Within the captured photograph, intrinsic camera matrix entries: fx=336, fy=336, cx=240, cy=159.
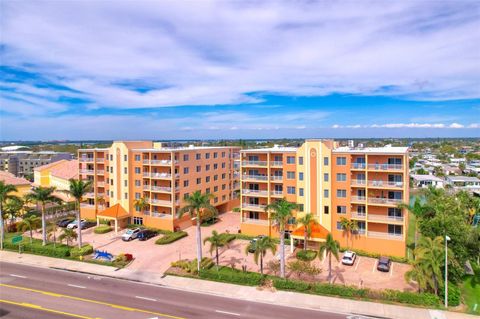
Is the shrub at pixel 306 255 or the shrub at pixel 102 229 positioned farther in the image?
the shrub at pixel 102 229

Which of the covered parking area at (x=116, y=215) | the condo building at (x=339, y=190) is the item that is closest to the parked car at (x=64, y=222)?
the covered parking area at (x=116, y=215)

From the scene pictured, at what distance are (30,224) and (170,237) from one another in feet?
74.1

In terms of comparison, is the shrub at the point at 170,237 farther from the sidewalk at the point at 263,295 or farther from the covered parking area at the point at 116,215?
the sidewalk at the point at 263,295

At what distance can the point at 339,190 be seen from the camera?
169 ft

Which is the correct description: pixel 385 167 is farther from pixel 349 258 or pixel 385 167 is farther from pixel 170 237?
pixel 170 237

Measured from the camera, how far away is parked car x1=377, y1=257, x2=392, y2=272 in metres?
42.4

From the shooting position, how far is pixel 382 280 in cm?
3997

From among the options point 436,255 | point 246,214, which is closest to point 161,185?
point 246,214

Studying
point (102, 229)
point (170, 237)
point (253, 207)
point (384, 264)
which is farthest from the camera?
point (102, 229)

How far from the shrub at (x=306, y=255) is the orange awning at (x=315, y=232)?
2269mm

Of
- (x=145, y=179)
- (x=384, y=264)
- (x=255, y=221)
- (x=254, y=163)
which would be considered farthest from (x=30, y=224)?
(x=384, y=264)

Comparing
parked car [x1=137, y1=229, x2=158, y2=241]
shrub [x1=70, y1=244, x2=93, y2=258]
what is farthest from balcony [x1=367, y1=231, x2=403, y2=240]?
shrub [x1=70, y1=244, x2=93, y2=258]

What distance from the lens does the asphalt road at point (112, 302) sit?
31.2 metres

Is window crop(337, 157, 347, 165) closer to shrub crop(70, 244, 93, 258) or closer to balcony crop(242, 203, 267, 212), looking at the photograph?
balcony crop(242, 203, 267, 212)
